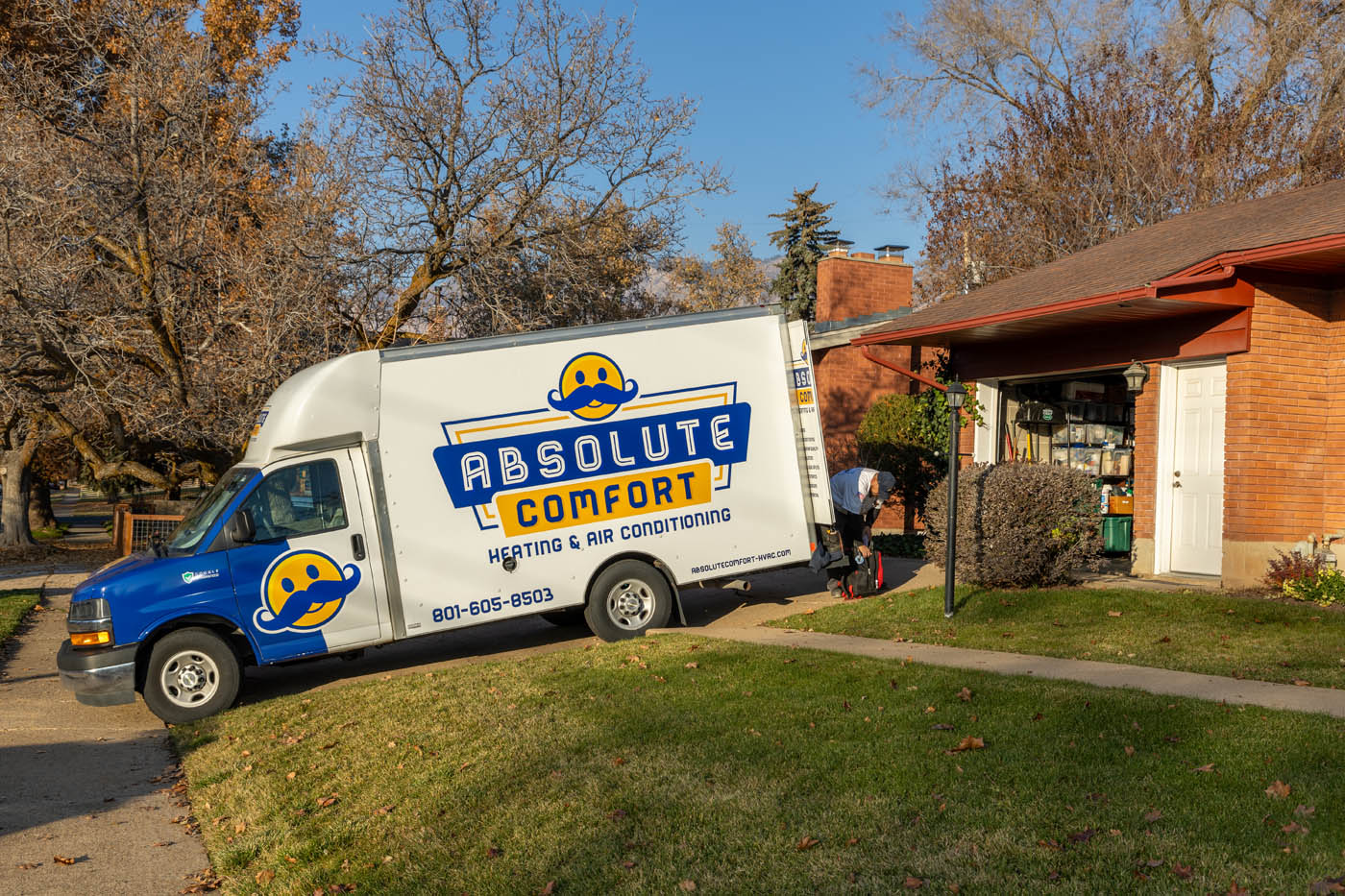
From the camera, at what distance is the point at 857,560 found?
12.1 meters

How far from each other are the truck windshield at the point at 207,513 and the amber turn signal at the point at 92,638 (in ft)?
2.87

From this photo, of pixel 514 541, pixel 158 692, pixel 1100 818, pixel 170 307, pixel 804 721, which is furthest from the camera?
pixel 170 307

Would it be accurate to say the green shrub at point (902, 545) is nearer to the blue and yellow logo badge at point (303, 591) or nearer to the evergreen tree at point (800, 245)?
the blue and yellow logo badge at point (303, 591)

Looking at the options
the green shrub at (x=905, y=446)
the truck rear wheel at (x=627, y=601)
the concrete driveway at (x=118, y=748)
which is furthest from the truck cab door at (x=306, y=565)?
the green shrub at (x=905, y=446)

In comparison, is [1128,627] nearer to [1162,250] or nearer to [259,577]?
[1162,250]

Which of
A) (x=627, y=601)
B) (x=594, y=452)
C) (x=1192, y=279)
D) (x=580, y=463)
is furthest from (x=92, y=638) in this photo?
(x=1192, y=279)

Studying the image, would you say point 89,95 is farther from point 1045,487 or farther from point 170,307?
point 1045,487

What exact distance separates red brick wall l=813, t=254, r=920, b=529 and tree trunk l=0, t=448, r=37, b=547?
15.9 m

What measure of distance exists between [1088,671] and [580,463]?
4696 mm

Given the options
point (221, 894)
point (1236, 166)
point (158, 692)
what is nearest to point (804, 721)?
point (221, 894)

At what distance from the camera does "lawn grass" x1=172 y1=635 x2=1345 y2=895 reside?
4.57m

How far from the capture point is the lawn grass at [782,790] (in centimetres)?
457

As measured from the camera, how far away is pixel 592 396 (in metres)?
10.3

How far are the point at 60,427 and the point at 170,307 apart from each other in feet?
13.1
